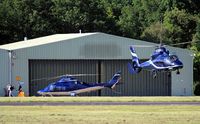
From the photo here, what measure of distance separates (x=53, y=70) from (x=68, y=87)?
3306mm

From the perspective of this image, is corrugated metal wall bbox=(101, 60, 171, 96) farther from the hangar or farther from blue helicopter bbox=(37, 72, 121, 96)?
blue helicopter bbox=(37, 72, 121, 96)

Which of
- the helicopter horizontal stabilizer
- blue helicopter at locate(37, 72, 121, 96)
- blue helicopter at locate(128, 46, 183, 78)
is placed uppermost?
blue helicopter at locate(128, 46, 183, 78)

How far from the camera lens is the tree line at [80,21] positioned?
91.4m

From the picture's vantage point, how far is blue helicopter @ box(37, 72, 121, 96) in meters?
62.6

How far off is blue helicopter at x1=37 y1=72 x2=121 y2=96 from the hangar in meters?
1.55

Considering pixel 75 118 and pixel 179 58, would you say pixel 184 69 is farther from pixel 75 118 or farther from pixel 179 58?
pixel 75 118

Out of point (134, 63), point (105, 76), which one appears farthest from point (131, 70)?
point (105, 76)

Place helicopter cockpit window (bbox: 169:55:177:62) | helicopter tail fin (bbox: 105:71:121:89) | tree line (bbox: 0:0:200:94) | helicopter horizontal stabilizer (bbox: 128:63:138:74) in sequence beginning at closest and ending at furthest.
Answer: helicopter cockpit window (bbox: 169:55:177:62)
helicopter tail fin (bbox: 105:71:121:89)
helicopter horizontal stabilizer (bbox: 128:63:138:74)
tree line (bbox: 0:0:200:94)

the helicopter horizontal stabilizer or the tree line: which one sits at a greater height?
the tree line

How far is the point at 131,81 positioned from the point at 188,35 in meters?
35.8

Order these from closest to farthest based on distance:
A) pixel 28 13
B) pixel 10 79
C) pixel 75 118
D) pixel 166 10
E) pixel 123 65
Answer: pixel 75 118
pixel 10 79
pixel 123 65
pixel 28 13
pixel 166 10

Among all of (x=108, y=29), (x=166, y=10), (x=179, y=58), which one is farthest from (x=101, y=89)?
(x=166, y=10)

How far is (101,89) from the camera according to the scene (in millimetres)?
65750

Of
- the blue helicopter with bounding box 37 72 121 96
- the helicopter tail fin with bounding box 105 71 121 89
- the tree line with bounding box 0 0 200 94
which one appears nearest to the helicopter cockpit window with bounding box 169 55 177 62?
the helicopter tail fin with bounding box 105 71 121 89
